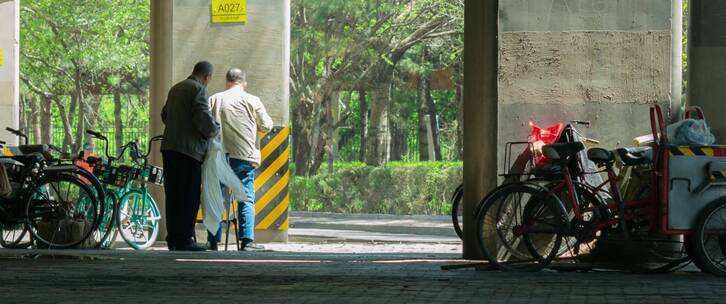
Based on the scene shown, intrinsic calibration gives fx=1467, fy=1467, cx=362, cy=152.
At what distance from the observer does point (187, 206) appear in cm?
1327

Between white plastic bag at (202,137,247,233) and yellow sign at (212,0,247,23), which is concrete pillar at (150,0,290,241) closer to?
yellow sign at (212,0,247,23)

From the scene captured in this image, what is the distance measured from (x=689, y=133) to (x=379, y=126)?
29131mm

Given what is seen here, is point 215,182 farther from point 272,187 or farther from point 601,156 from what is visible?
point 601,156

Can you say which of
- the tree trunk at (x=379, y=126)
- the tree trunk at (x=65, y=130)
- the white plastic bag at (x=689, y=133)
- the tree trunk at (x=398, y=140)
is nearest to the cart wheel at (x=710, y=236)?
the white plastic bag at (x=689, y=133)

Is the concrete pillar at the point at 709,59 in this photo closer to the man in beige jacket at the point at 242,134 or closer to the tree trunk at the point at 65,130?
the man in beige jacket at the point at 242,134

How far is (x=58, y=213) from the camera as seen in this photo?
13.5 m

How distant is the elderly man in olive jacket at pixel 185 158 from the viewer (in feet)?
43.5

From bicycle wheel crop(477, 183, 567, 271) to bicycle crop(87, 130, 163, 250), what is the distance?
→ 4933mm

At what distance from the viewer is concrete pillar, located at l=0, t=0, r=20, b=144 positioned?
2008 cm

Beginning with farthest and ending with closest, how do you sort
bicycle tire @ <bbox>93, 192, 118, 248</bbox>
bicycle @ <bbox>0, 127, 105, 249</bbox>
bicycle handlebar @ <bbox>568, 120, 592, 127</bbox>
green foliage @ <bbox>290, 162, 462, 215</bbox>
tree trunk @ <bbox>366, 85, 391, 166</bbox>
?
Result: tree trunk @ <bbox>366, 85, 391, 166</bbox>, green foliage @ <bbox>290, 162, 462, 215</bbox>, bicycle tire @ <bbox>93, 192, 118, 248</bbox>, bicycle @ <bbox>0, 127, 105, 249</bbox>, bicycle handlebar @ <bbox>568, 120, 592, 127</bbox>

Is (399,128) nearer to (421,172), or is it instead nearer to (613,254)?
(421,172)

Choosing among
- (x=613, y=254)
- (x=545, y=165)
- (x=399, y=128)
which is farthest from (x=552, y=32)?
(x=399, y=128)

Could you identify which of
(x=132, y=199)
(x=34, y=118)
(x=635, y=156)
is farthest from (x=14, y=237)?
(x=34, y=118)

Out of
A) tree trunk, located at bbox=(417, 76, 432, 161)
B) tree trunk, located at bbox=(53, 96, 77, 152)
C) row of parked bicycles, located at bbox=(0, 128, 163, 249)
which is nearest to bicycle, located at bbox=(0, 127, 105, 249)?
row of parked bicycles, located at bbox=(0, 128, 163, 249)
